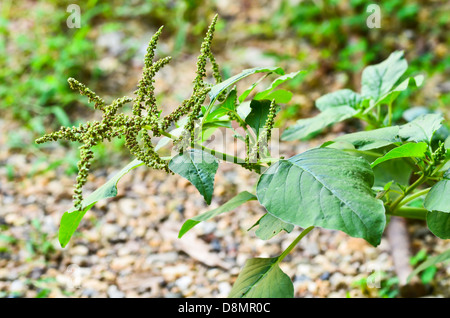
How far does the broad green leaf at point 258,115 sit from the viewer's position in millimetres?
898

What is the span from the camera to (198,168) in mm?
769

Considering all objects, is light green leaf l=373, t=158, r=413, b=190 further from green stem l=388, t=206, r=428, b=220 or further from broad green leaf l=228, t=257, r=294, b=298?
broad green leaf l=228, t=257, r=294, b=298

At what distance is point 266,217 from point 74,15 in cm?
267

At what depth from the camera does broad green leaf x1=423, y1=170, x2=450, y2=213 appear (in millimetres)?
760

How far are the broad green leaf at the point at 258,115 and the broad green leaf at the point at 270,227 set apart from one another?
0.17 m

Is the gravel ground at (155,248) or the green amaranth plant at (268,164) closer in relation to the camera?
the green amaranth plant at (268,164)

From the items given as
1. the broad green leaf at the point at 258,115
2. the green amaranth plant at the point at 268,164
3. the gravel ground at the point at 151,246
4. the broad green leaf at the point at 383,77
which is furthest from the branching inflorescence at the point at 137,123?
the gravel ground at the point at 151,246

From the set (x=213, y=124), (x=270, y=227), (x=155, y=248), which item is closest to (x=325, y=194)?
(x=270, y=227)

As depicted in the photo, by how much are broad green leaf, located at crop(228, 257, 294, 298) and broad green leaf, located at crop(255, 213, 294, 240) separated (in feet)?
0.27

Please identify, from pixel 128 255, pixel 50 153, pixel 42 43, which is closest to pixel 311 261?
pixel 128 255

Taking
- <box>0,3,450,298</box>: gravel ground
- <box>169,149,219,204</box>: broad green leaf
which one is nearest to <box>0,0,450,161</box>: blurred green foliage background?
<box>0,3,450,298</box>: gravel ground

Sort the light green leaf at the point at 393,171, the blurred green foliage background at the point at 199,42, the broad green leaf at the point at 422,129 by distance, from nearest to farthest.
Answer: the broad green leaf at the point at 422,129 → the light green leaf at the point at 393,171 → the blurred green foliage background at the point at 199,42

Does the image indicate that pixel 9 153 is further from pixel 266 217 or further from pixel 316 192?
pixel 316 192

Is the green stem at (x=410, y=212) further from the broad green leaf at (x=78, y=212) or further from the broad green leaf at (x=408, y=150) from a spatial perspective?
the broad green leaf at (x=78, y=212)
